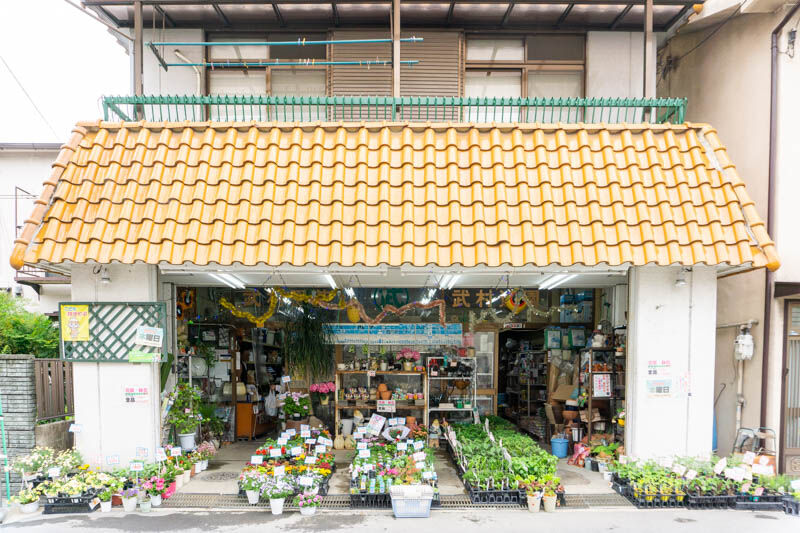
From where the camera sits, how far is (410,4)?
10211 millimetres

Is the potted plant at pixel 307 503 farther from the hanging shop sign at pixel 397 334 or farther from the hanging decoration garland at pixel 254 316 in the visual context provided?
the hanging shop sign at pixel 397 334

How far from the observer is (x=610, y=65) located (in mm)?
10891

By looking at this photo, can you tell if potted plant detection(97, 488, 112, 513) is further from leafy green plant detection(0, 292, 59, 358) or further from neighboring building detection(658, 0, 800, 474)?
neighboring building detection(658, 0, 800, 474)

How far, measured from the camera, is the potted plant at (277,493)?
7000 mm

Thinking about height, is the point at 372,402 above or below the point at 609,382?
below

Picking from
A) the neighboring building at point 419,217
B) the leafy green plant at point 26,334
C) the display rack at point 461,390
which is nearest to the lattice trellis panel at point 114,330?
the neighboring building at point 419,217

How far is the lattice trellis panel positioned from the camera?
7.49 m

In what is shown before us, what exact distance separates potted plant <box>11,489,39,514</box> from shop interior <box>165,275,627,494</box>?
350 cm

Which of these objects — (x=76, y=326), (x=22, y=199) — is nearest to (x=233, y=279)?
(x=76, y=326)

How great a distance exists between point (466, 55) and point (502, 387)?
10044 mm

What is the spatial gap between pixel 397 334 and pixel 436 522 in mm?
5356

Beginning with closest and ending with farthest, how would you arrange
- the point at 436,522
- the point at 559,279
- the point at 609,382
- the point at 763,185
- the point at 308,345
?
1. the point at 436,522
2. the point at 559,279
3. the point at 763,185
4. the point at 609,382
5. the point at 308,345

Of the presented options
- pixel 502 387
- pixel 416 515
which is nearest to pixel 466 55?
pixel 416 515

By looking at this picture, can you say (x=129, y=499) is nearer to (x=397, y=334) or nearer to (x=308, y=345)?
(x=308, y=345)
